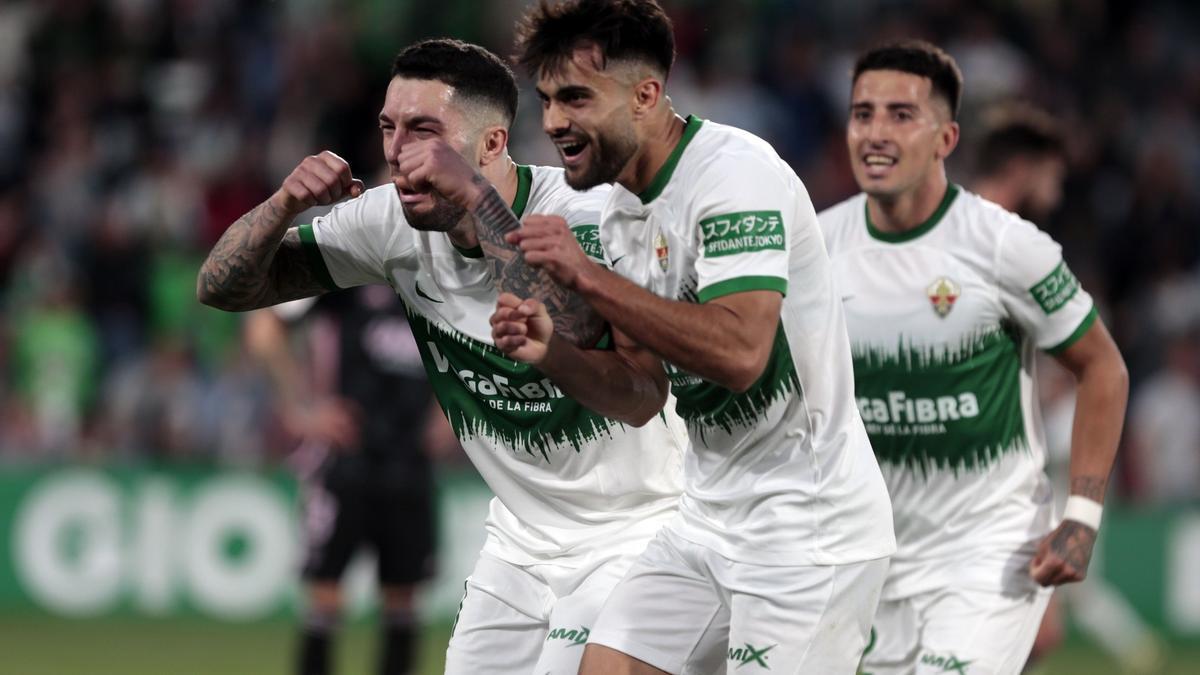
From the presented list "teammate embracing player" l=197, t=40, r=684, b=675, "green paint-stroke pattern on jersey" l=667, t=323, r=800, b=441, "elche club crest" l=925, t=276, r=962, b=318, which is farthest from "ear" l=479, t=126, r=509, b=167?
"elche club crest" l=925, t=276, r=962, b=318

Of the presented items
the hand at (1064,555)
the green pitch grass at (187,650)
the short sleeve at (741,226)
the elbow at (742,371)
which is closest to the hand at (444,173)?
the short sleeve at (741,226)

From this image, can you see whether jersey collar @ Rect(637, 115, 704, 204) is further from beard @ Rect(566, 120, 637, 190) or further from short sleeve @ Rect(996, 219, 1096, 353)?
short sleeve @ Rect(996, 219, 1096, 353)

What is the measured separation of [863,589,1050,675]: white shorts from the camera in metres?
5.90

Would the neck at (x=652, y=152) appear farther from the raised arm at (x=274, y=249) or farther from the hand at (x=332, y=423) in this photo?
the hand at (x=332, y=423)

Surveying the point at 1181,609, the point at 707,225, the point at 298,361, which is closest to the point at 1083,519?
the point at 707,225

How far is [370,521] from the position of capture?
32.1 feet

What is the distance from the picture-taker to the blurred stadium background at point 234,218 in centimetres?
1277

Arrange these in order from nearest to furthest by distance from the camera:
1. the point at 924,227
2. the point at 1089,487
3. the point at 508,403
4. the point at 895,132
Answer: the point at 508,403, the point at 1089,487, the point at 924,227, the point at 895,132

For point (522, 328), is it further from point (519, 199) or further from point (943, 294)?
point (943, 294)

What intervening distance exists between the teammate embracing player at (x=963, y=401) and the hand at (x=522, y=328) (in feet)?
6.36

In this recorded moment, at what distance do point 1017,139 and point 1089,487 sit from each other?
167cm

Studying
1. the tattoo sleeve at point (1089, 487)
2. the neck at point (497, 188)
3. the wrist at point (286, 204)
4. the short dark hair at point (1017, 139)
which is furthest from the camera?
the short dark hair at point (1017, 139)

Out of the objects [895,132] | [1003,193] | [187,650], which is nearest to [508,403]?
[895,132]

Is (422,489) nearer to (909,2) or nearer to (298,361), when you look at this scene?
(298,361)
